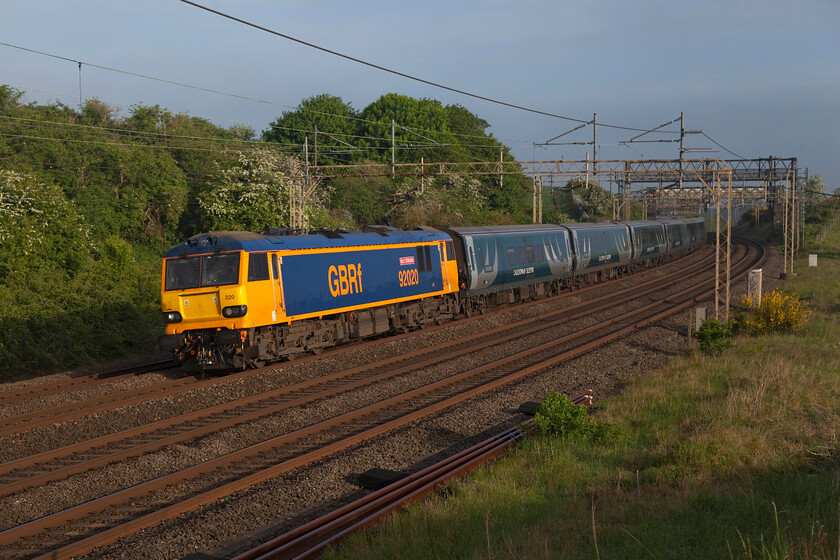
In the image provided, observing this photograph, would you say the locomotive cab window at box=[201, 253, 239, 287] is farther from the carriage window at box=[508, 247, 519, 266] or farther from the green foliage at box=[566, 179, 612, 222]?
the green foliage at box=[566, 179, 612, 222]

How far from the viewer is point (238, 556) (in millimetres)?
6793

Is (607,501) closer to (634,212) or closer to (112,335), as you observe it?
(112,335)

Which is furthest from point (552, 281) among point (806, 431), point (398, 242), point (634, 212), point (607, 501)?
point (634, 212)

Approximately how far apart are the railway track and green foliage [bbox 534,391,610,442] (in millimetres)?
2572

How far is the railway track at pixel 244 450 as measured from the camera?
7941 mm

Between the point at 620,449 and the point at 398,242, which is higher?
the point at 398,242

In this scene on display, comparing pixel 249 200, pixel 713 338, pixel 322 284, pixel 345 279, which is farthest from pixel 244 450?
pixel 249 200

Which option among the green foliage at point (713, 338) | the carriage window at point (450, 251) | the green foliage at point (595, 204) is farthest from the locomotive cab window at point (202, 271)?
the green foliage at point (595, 204)

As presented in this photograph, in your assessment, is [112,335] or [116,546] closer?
[116,546]

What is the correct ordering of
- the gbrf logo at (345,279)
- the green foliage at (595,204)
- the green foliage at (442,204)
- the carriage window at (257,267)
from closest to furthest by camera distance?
the carriage window at (257,267), the gbrf logo at (345,279), the green foliage at (442,204), the green foliage at (595,204)

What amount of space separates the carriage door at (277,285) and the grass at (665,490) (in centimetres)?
784

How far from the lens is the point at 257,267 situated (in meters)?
16.5

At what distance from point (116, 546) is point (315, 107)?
2917 inches

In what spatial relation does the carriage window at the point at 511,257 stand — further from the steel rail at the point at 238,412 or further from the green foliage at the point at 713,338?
the green foliage at the point at 713,338
